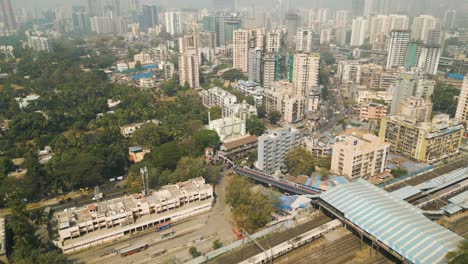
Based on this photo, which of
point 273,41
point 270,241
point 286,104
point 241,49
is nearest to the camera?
point 270,241

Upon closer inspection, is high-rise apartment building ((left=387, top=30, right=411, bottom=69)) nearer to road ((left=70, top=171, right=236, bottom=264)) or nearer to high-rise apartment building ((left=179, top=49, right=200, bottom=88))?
high-rise apartment building ((left=179, top=49, right=200, bottom=88))

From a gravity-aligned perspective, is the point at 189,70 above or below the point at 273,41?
below

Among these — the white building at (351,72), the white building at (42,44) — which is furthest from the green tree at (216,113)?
the white building at (42,44)

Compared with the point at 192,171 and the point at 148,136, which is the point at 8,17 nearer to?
the point at 148,136

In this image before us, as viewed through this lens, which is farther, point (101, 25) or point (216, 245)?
point (101, 25)

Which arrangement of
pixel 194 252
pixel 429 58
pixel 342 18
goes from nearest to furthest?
1. pixel 194 252
2. pixel 429 58
3. pixel 342 18

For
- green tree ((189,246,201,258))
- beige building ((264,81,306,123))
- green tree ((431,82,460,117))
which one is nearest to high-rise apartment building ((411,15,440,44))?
green tree ((431,82,460,117))

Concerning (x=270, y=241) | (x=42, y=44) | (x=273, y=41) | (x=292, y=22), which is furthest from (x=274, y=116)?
(x=42, y=44)
